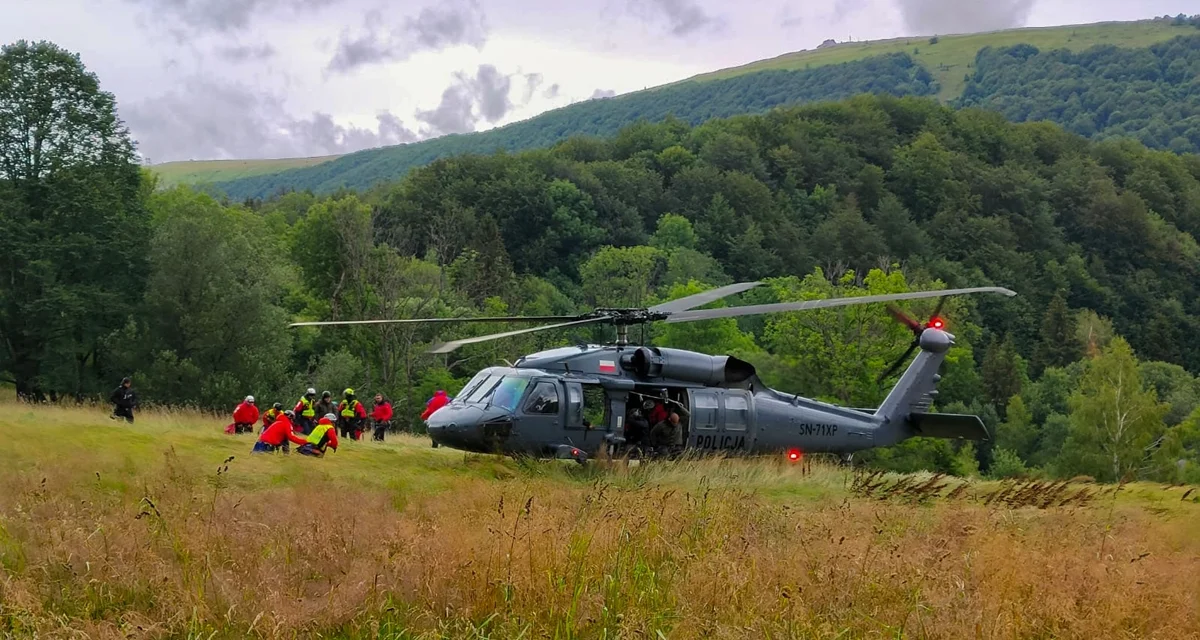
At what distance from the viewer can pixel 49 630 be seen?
6.80 metres

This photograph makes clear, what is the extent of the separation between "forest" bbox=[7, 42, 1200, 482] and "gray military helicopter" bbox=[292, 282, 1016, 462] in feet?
7.69

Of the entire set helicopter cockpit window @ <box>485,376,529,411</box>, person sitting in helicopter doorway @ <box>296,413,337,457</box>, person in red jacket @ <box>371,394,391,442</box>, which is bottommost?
person in red jacket @ <box>371,394,391,442</box>

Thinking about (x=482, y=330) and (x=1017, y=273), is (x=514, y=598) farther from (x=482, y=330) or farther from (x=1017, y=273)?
(x=1017, y=273)

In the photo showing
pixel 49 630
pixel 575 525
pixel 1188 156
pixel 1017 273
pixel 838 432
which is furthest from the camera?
pixel 1188 156

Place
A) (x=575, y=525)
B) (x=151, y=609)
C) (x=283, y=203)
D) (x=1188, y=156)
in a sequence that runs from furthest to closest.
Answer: (x=1188, y=156), (x=283, y=203), (x=575, y=525), (x=151, y=609)

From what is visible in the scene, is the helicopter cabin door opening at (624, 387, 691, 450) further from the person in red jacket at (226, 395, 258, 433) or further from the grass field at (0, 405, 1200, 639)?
the person in red jacket at (226, 395, 258, 433)

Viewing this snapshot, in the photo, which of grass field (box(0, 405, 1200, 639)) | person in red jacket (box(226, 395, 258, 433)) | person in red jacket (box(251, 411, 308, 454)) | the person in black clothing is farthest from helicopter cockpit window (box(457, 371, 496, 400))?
the person in black clothing

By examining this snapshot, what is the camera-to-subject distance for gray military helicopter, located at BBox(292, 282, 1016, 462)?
51.3 feet

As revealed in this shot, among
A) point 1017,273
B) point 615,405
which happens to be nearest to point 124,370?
point 615,405

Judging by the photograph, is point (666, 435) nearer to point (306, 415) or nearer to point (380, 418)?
point (306, 415)

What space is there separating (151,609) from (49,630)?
0.69m

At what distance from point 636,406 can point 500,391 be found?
7.77ft

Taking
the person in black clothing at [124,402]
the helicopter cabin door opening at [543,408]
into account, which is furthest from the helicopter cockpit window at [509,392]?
the person in black clothing at [124,402]

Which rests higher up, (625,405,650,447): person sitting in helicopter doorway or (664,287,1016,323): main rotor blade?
(664,287,1016,323): main rotor blade
